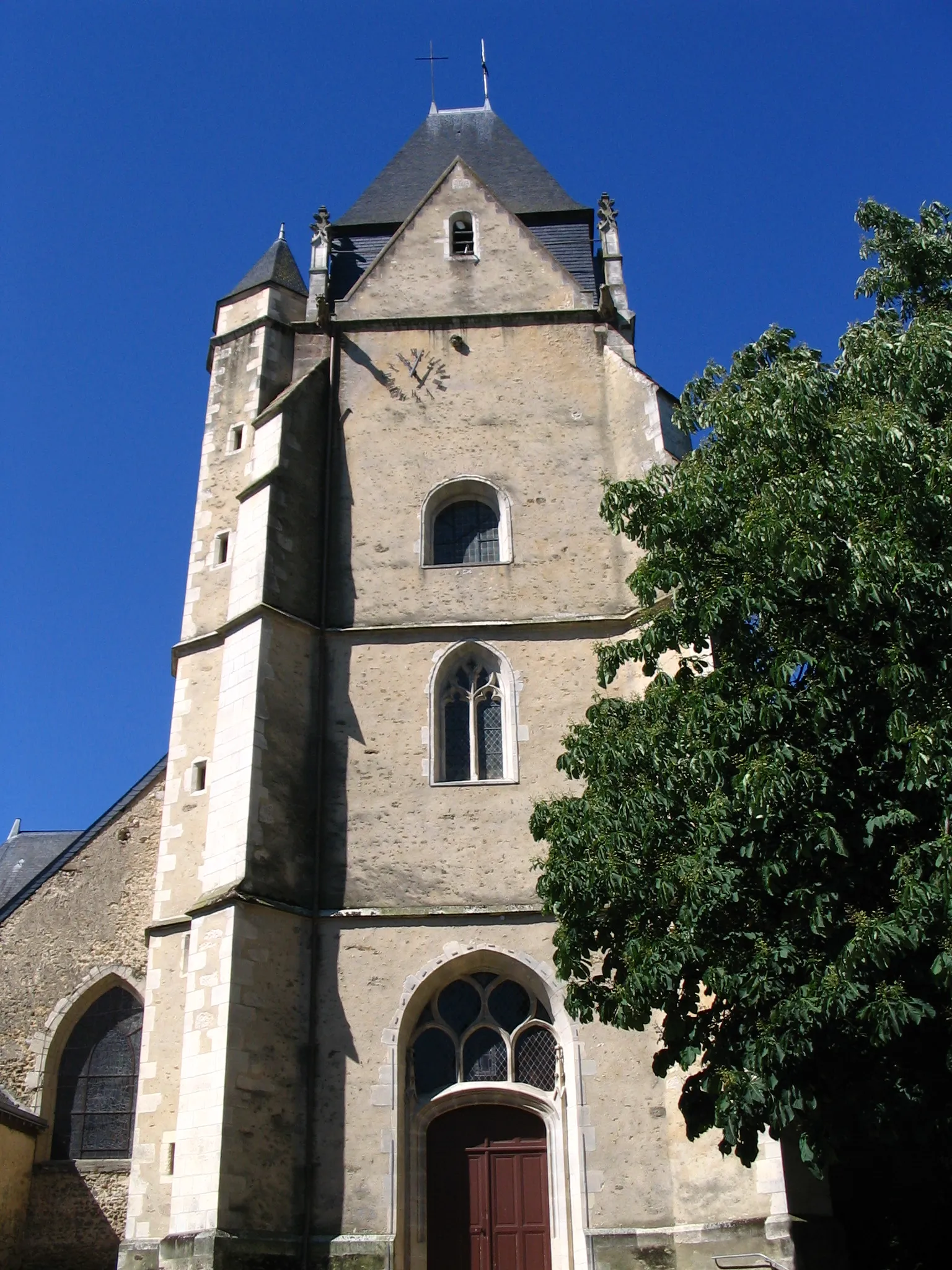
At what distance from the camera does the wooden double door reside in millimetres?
11961

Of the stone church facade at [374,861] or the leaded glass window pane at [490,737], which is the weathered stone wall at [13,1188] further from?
the leaded glass window pane at [490,737]

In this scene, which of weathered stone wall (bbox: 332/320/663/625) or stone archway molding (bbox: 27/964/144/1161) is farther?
weathered stone wall (bbox: 332/320/663/625)

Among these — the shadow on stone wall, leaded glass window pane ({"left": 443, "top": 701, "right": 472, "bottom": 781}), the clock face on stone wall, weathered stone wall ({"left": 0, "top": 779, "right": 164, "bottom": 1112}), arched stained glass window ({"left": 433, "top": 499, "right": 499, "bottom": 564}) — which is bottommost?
the shadow on stone wall

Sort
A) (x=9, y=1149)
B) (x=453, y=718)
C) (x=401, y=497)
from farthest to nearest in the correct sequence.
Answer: (x=401, y=497) → (x=453, y=718) → (x=9, y=1149)

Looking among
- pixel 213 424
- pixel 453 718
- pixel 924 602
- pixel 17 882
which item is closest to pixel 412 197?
pixel 213 424

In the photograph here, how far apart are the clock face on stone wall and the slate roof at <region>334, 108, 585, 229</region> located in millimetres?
4280

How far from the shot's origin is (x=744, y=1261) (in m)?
10.7

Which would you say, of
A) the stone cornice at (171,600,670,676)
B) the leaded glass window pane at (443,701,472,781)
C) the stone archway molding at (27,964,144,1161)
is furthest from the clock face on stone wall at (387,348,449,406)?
the stone archway molding at (27,964,144,1161)

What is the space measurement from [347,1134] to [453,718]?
4.61m

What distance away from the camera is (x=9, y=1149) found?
13477 mm

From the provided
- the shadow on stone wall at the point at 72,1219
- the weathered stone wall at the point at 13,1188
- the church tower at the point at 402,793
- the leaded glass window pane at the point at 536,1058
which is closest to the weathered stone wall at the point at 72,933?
the weathered stone wall at the point at 13,1188

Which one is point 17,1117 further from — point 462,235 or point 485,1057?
point 462,235

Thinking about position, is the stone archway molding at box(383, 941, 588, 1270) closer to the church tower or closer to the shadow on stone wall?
the church tower

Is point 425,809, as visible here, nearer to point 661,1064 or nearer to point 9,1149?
point 661,1064
